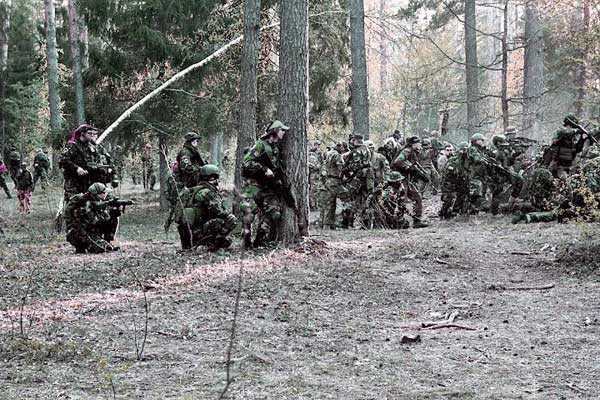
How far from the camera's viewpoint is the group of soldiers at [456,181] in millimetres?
13578

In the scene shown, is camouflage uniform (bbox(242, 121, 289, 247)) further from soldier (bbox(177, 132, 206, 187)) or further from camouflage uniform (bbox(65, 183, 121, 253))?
soldier (bbox(177, 132, 206, 187))

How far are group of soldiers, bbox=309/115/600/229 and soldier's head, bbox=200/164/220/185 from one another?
182 inches

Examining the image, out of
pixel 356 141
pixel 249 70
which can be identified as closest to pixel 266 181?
pixel 249 70

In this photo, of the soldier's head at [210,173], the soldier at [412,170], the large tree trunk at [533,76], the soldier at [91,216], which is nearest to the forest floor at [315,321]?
the soldier at [91,216]

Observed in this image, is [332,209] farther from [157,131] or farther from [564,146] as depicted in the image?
[157,131]

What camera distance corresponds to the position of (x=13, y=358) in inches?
219

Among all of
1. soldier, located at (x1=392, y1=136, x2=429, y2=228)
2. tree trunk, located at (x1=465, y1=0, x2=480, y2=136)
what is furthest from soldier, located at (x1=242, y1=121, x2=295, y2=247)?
tree trunk, located at (x1=465, y1=0, x2=480, y2=136)

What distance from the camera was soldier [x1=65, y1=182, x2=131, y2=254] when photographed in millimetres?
10867

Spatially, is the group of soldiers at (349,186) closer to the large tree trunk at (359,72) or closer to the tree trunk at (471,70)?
the large tree trunk at (359,72)

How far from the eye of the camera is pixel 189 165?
12.9 meters

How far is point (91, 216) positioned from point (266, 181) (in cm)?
291

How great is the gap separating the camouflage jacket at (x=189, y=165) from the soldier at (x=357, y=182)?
3134mm

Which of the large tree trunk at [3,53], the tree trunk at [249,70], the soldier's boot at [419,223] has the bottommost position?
the soldier's boot at [419,223]

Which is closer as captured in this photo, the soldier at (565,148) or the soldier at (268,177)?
the soldier at (268,177)
